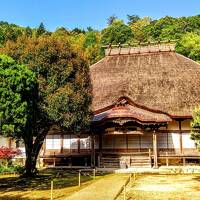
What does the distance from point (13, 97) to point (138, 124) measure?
1437 centimetres

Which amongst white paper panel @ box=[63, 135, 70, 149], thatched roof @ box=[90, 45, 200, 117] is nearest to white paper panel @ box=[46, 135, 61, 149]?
white paper panel @ box=[63, 135, 70, 149]

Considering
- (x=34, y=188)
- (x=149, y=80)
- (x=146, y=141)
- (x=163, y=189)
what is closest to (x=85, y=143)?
(x=146, y=141)

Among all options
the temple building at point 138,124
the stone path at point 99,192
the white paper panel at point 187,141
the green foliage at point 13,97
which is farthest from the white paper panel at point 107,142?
the green foliage at point 13,97

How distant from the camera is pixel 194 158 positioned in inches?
1174

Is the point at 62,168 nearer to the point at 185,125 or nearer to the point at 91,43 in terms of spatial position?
the point at 185,125

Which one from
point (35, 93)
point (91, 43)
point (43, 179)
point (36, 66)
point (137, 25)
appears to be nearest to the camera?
point (35, 93)

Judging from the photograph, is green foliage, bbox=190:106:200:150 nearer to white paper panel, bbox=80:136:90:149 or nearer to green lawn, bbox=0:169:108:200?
green lawn, bbox=0:169:108:200

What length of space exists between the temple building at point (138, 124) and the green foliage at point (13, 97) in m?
9.38

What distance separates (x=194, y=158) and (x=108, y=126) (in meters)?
7.60

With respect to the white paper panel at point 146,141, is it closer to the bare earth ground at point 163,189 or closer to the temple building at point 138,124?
the temple building at point 138,124

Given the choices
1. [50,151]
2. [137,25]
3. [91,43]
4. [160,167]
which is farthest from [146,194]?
[137,25]

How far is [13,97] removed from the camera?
1766 centimetres

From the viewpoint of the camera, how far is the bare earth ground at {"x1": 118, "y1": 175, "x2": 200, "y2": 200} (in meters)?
16.0

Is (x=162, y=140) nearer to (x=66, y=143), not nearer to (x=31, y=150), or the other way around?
(x=66, y=143)
